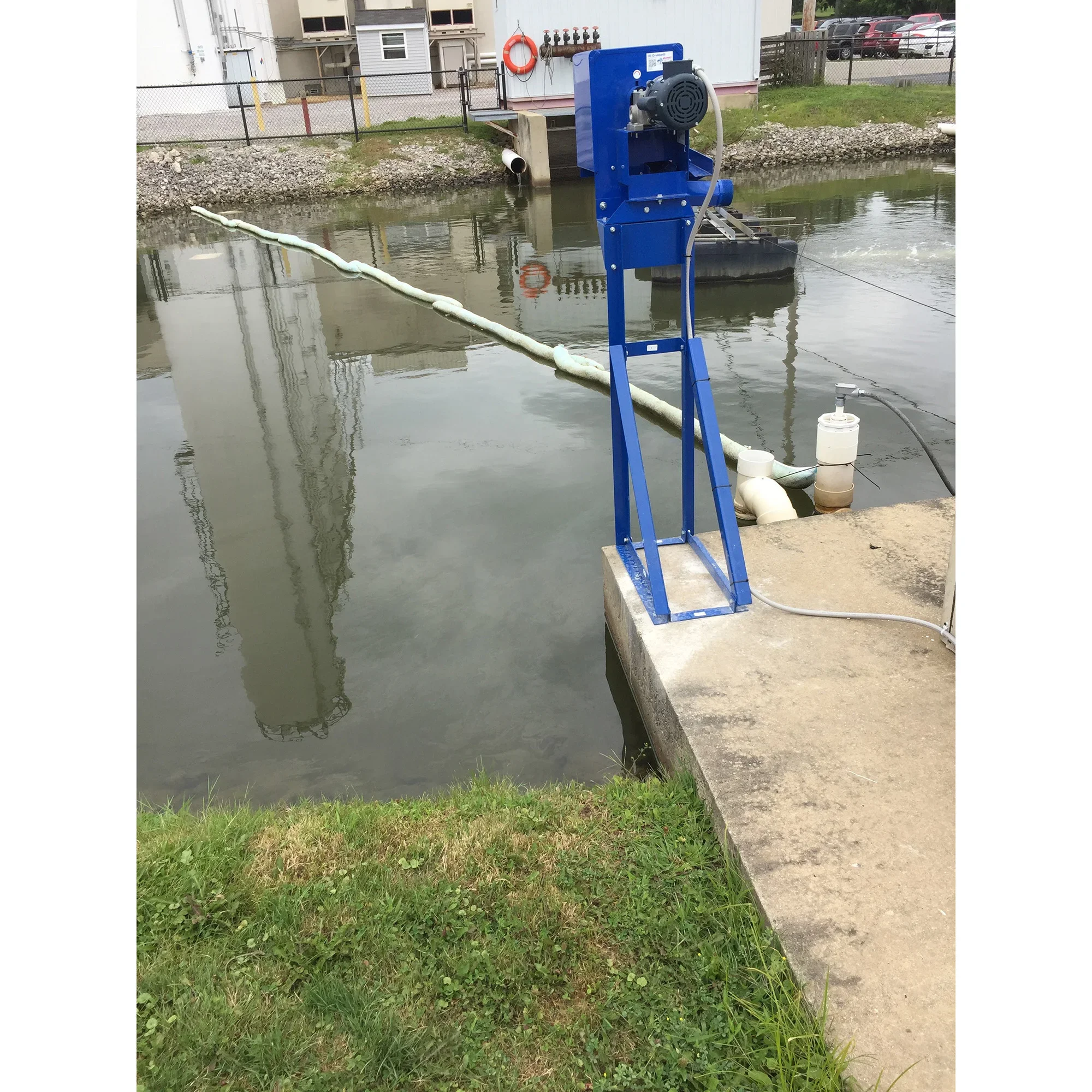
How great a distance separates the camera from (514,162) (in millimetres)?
17094

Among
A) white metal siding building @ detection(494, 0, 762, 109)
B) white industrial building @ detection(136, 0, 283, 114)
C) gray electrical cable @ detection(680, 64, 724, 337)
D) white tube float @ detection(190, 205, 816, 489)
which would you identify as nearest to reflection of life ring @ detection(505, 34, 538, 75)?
white metal siding building @ detection(494, 0, 762, 109)

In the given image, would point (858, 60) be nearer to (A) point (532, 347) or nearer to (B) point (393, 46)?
(B) point (393, 46)

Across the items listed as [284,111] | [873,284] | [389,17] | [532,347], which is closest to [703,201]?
[532,347]

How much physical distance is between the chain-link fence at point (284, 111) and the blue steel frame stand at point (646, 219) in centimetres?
1544

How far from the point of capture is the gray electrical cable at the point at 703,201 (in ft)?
9.21

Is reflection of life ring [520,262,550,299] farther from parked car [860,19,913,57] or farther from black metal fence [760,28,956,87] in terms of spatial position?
parked car [860,19,913,57]

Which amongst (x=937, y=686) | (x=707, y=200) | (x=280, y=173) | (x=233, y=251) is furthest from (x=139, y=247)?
(x=937, y=686)

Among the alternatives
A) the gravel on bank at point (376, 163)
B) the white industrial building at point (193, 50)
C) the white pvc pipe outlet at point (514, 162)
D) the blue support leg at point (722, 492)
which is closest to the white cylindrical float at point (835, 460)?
the blue support leg at point (722, 492)

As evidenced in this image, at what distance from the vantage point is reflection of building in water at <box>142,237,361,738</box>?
14.0ft

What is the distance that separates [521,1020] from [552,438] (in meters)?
4.65

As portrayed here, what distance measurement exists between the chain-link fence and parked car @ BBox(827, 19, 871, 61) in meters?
12.3

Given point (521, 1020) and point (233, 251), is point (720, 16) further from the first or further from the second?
point (521, 1020)

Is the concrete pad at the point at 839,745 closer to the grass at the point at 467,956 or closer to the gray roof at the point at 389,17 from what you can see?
the grass at the point at 467,956

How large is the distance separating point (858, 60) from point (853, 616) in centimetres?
3280
